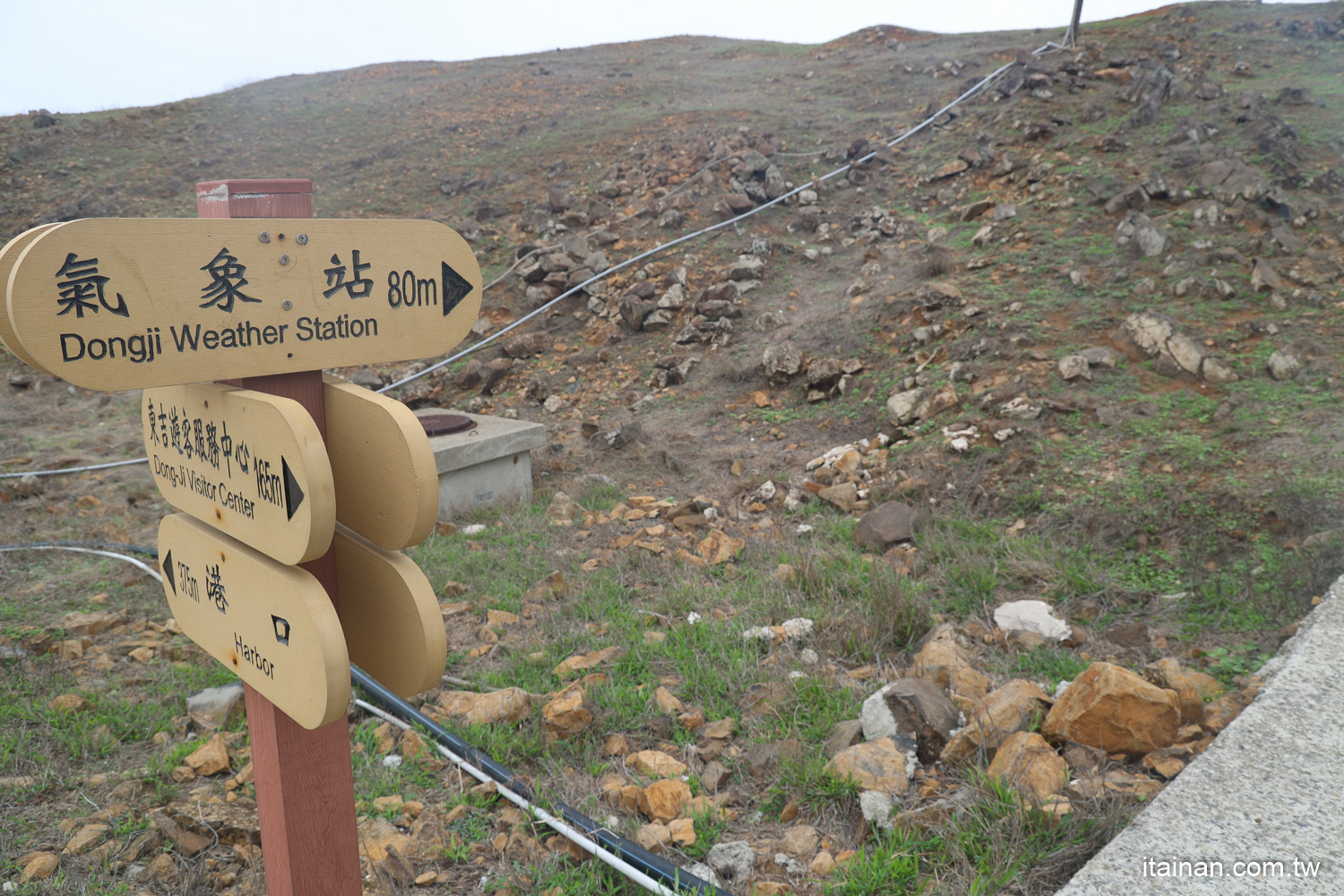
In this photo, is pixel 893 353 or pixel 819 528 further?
pixel 893 353

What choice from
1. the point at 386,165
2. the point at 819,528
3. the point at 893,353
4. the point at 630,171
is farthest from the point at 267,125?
the point at 819,528

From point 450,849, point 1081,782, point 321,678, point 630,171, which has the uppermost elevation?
point 630,171

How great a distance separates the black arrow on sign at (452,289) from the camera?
145 centimetres

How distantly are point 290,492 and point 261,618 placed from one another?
0.92 ft

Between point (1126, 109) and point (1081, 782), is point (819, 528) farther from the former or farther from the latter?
point (1126, 109)

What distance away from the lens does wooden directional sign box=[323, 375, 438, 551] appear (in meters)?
1.23

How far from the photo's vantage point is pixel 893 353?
5855 millimetres

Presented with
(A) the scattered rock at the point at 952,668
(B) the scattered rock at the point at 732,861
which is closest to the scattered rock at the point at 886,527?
(A) the scattered rock at the point at 952,668

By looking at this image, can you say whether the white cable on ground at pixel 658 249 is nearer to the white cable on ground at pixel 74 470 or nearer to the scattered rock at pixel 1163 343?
the white cable on ground at pixel 74 470

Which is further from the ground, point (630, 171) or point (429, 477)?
point (630, 171)

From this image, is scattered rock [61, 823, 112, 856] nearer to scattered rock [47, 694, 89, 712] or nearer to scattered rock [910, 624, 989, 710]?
scattered rock [47, 694, 89, 712]

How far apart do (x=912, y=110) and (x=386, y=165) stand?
7833 mm

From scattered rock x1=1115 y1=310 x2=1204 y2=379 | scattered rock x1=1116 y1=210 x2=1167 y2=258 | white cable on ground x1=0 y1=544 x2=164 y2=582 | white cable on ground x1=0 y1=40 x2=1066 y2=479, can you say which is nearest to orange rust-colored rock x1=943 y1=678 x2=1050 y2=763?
scattered rock x1=1115 y1=310 x2=1204 y2=379

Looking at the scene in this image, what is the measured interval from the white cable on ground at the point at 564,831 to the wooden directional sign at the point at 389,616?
92cm
